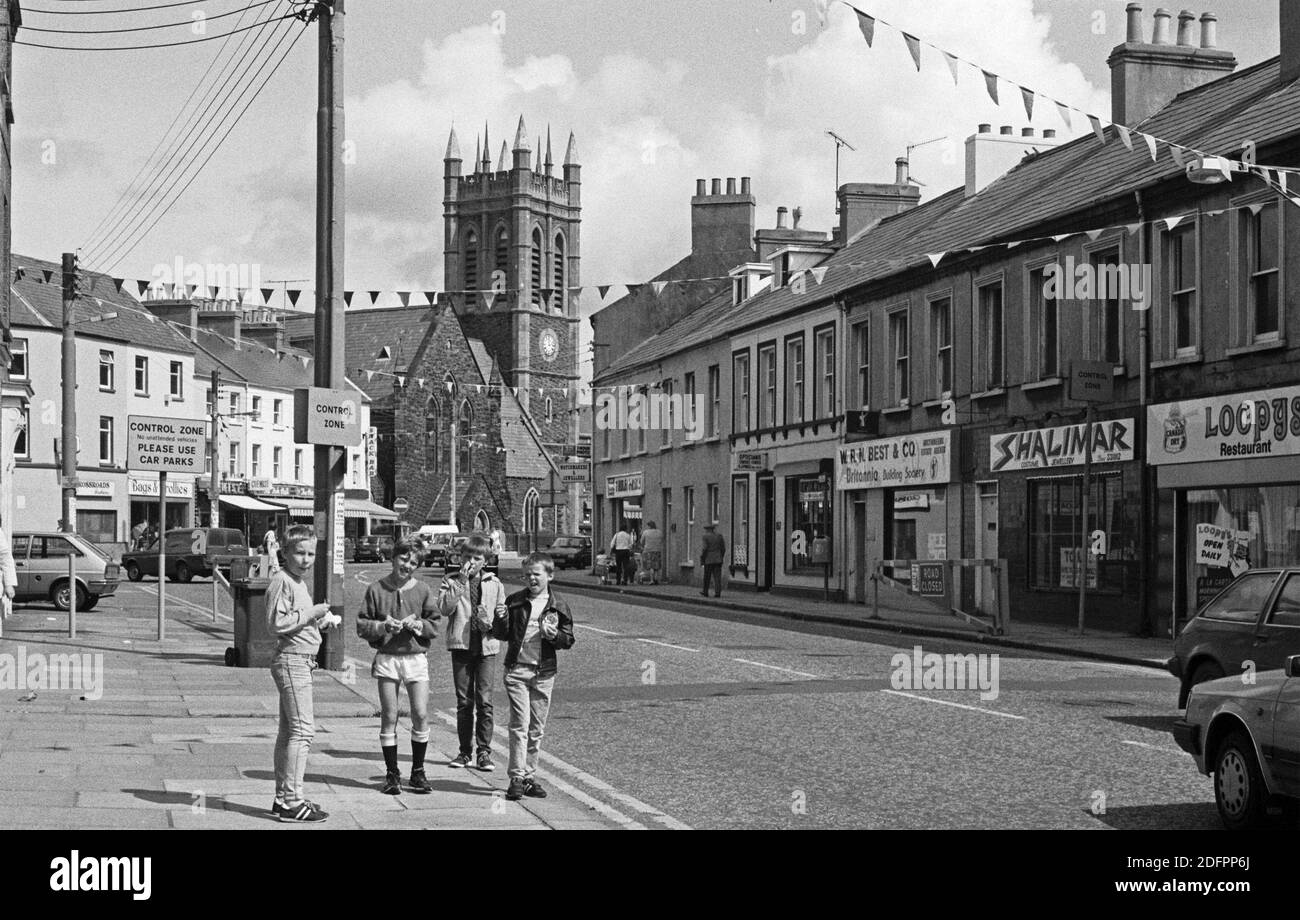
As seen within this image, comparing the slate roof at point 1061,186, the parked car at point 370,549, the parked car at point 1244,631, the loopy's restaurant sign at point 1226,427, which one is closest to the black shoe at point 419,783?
the parked car at point 1244,631

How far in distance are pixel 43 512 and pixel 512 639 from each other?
48155 millimetres

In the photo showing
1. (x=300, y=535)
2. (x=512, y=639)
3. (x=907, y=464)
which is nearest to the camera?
(x=300, y=535)

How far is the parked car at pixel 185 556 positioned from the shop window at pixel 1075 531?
24.2 meters

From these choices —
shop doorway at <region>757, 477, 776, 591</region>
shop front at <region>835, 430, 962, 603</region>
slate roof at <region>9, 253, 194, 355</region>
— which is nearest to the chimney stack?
shop front at <region>835, 430, 962, 603</region>

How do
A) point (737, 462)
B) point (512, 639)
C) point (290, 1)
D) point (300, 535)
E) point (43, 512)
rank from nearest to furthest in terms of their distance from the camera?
point (300, 535) → point (512, 639) → point (290, 1) → point (737, 462) → point (43, 512)

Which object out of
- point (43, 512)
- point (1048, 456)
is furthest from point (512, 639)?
point (43, 512)

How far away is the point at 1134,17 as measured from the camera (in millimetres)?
30734

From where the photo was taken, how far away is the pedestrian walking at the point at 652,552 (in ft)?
148

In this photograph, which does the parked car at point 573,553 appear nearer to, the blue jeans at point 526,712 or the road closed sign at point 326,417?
the road closed sign at point 326,417

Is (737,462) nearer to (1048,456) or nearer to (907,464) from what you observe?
(907,464)

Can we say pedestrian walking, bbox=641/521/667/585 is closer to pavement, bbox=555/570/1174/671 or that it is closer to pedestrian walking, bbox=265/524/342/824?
pavement, bbox=555/570/1174/671

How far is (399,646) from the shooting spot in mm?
10398

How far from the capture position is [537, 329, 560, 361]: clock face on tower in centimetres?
11931

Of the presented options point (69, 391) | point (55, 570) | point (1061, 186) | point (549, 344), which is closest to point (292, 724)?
point (1061, 186)
